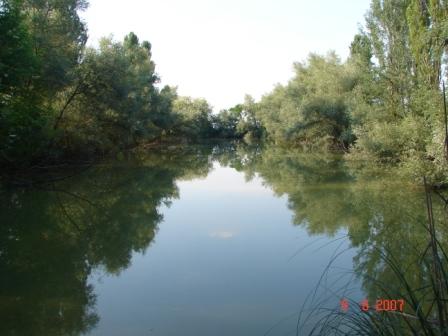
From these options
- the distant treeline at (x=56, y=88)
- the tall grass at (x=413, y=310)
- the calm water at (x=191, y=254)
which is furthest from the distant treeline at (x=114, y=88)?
the tall grass at (x=413, y=310)

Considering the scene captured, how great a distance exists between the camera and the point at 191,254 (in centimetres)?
764

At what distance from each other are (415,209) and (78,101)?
55.9ft

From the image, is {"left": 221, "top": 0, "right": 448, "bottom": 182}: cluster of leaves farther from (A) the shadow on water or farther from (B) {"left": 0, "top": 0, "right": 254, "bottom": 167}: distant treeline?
(B) {"left": 0, "top": 0, "right": 254, "bottom": 167}: distant treeline

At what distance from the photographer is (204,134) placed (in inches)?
3103

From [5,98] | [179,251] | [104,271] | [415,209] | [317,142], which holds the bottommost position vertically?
[104,271]

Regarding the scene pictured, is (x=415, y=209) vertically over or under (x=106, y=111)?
under

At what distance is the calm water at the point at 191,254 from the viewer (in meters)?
4.92

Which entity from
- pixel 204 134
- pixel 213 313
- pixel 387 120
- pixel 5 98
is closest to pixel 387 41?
pixel 387 120

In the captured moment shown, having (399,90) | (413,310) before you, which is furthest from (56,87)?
(413,310)

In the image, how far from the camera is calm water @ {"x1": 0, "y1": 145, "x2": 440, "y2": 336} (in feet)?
16.1

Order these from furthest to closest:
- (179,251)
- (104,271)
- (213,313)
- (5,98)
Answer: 1. (5,98)
2. (179,251)
3. (104,271)
4. (213,313)

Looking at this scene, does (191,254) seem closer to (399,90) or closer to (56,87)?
(56,87)

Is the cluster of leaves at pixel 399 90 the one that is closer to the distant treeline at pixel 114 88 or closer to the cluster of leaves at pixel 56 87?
the distant treeline at pixel 114 88

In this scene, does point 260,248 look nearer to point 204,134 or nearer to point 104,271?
point 104,271
